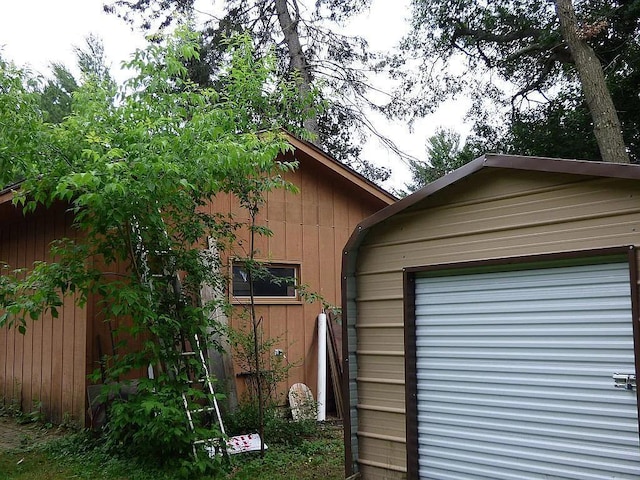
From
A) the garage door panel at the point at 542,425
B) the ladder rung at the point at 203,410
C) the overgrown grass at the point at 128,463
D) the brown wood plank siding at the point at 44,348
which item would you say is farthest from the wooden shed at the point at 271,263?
the garage door panel at the point at 542,425

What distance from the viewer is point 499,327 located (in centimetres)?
474

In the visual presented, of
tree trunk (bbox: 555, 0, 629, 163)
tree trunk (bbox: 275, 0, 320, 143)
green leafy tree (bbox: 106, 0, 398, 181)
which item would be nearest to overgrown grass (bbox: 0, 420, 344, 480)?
tree trunk (bbox: 555, 0, 629, 163)

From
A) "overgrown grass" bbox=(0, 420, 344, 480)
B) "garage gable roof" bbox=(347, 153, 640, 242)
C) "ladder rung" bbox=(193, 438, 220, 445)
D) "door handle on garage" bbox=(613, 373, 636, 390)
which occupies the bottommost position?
"overgrown grass" bbox=(0, 420, 344, 480)

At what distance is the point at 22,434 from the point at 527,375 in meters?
5.94

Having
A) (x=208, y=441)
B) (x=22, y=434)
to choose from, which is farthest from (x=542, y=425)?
(x=22, y=434)

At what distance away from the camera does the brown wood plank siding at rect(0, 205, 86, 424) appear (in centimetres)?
746

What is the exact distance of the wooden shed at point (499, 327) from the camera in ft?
13.5

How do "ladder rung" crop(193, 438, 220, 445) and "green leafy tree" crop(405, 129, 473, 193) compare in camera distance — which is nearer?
"ladder rung" crop(193, 438, 220, 445)

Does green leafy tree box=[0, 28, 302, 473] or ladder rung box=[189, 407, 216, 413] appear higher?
green leafy tree box=[0, 28, 302, 473]

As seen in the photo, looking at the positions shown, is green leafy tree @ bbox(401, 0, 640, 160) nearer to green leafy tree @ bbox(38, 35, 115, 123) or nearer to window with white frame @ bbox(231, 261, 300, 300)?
window with white frame @ bbox(231, 261, 300, 300)

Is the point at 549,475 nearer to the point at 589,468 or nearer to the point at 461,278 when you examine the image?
the point at 589,468

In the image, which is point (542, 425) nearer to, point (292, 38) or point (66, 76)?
point (292, 38)

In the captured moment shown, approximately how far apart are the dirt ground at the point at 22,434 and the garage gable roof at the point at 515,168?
4.35 meters

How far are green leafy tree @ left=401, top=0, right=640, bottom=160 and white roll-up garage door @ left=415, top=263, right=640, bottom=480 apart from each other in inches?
446
